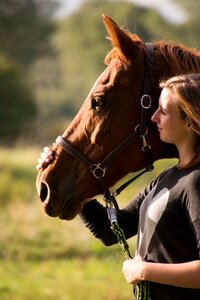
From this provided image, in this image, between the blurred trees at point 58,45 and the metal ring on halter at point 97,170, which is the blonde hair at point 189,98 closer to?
the metal ring on halter at point 97,170

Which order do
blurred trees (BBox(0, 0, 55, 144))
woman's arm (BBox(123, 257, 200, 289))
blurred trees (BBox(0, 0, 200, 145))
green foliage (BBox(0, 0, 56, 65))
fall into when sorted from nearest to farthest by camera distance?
woman's arm (BBox(123, 257, 200, 289)) → blurred trees (BBox(0, 0, 55, 144)) → blurred trees (BBox(0, 0, 200, 145)) → green foliage (BBox(0, 0, 56, 65))

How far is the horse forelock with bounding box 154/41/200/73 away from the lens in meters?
3.32

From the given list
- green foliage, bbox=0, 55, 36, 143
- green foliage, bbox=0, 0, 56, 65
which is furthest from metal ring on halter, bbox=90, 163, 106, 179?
green foliage, bbox=0, 0, 56, 65

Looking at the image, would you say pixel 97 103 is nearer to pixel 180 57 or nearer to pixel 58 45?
pixel 180 57

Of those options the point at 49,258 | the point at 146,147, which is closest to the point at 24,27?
the point at 49,258

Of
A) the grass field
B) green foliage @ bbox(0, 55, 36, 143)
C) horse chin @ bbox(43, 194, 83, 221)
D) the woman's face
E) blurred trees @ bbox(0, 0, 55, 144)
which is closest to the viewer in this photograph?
the woman's face

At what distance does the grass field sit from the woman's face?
4.11m

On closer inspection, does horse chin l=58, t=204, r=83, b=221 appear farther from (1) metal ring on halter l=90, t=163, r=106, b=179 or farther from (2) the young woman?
(2) the young woman

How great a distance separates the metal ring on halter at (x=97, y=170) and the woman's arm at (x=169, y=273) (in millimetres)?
547

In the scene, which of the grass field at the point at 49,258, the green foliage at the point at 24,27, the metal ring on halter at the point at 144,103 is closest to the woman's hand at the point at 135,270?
the metal ring on halter at the point at 144,103

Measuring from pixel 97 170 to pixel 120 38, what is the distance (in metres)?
0.60

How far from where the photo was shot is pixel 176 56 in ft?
11.0

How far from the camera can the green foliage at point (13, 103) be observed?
82.4 feet

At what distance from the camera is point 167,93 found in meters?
3.02
